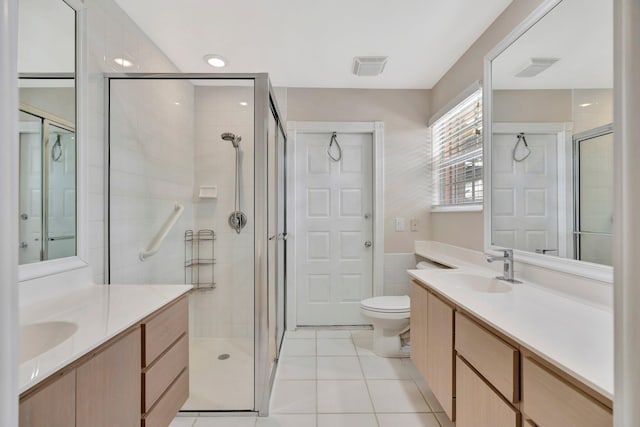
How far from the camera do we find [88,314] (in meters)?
1.08

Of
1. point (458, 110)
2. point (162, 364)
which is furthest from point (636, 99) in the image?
point (458, 110)

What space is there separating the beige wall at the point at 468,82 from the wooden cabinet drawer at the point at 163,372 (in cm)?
195

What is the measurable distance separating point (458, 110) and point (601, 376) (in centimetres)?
218

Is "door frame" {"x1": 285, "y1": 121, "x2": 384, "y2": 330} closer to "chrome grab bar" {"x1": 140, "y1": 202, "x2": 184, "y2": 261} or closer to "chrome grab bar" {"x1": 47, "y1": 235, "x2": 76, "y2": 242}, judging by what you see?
"chrome grab bar" {"x1": 140, "y1": 202, "x2": 184, "y2": 261}

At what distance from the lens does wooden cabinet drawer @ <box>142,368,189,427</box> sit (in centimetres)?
117

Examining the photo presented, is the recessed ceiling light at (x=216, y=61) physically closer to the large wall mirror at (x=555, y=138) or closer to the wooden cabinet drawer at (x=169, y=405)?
the large wall mirror at (x=555, y=138)

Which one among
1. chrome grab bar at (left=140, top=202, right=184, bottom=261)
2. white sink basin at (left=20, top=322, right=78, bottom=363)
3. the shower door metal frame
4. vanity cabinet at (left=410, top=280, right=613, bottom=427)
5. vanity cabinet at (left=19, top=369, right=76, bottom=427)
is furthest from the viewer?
chrome grab bar at (left=140, top=202, right=184, bottom=261)

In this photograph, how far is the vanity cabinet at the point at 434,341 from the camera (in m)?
1.46

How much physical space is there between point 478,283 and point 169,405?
5.69 ft

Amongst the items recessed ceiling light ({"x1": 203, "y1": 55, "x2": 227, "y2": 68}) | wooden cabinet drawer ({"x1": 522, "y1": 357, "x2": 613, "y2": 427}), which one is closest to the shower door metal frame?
wooden cabinet drawer ({"x1": 522, "y1": 357, "x2": 613, "y2": 427})

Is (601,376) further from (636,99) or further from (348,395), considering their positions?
(348,395)

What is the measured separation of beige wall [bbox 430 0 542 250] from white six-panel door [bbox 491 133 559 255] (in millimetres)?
288

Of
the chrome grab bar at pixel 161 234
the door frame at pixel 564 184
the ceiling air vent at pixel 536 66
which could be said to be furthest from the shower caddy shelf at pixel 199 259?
the ceiling air vent at pixel 536 66

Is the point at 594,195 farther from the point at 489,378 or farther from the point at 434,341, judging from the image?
the point at 434,341
